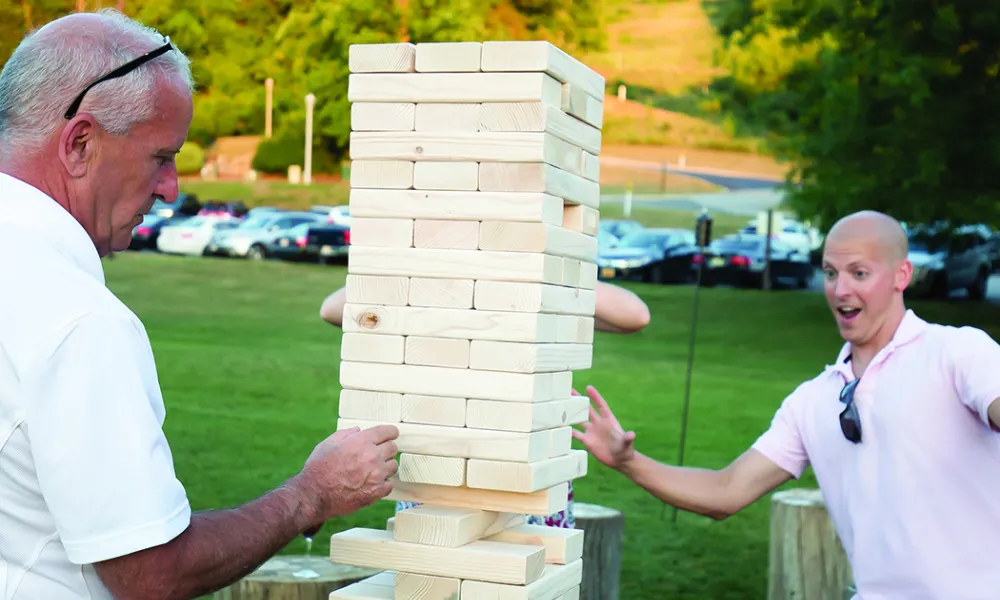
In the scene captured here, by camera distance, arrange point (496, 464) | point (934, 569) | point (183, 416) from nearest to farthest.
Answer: point (496, 464)
point (934, 569)
point (183, 416)

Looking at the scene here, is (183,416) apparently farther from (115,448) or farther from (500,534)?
(115,448)

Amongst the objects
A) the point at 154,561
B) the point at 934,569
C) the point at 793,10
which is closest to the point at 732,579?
the point at 934,569

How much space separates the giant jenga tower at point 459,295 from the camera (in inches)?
115

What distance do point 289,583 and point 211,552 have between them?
2.51 m

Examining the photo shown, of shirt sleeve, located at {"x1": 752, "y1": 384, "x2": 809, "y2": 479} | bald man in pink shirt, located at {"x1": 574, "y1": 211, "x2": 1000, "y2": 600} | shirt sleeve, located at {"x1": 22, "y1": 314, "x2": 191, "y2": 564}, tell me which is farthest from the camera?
shirt sleeve, located at {"x1": 752, "y1": 384, "x2": 809, "y2": 479}

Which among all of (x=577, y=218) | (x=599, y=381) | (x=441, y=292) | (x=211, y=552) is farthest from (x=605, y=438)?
(x=599, y=381)

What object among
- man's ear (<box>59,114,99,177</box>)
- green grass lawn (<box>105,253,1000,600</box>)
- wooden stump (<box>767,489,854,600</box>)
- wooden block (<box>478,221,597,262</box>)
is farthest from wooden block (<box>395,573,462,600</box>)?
green grass lawn (<box>105,253,1000,600</box>)

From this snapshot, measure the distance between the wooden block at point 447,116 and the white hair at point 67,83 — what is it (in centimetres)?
88

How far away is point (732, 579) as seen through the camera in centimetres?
838

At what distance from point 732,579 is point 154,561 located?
22.4 feet

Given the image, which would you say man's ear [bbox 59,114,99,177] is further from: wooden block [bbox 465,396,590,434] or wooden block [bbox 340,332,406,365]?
wooden block [bbox 465,396,590,434]

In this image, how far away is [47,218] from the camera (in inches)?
83.1

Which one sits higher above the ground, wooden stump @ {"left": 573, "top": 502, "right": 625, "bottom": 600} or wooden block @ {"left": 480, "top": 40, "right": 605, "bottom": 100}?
wooden block @ {"left": 480, "top": 40, "right": 605, "bottom": 100}

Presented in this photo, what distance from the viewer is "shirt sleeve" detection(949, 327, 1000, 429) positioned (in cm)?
377
